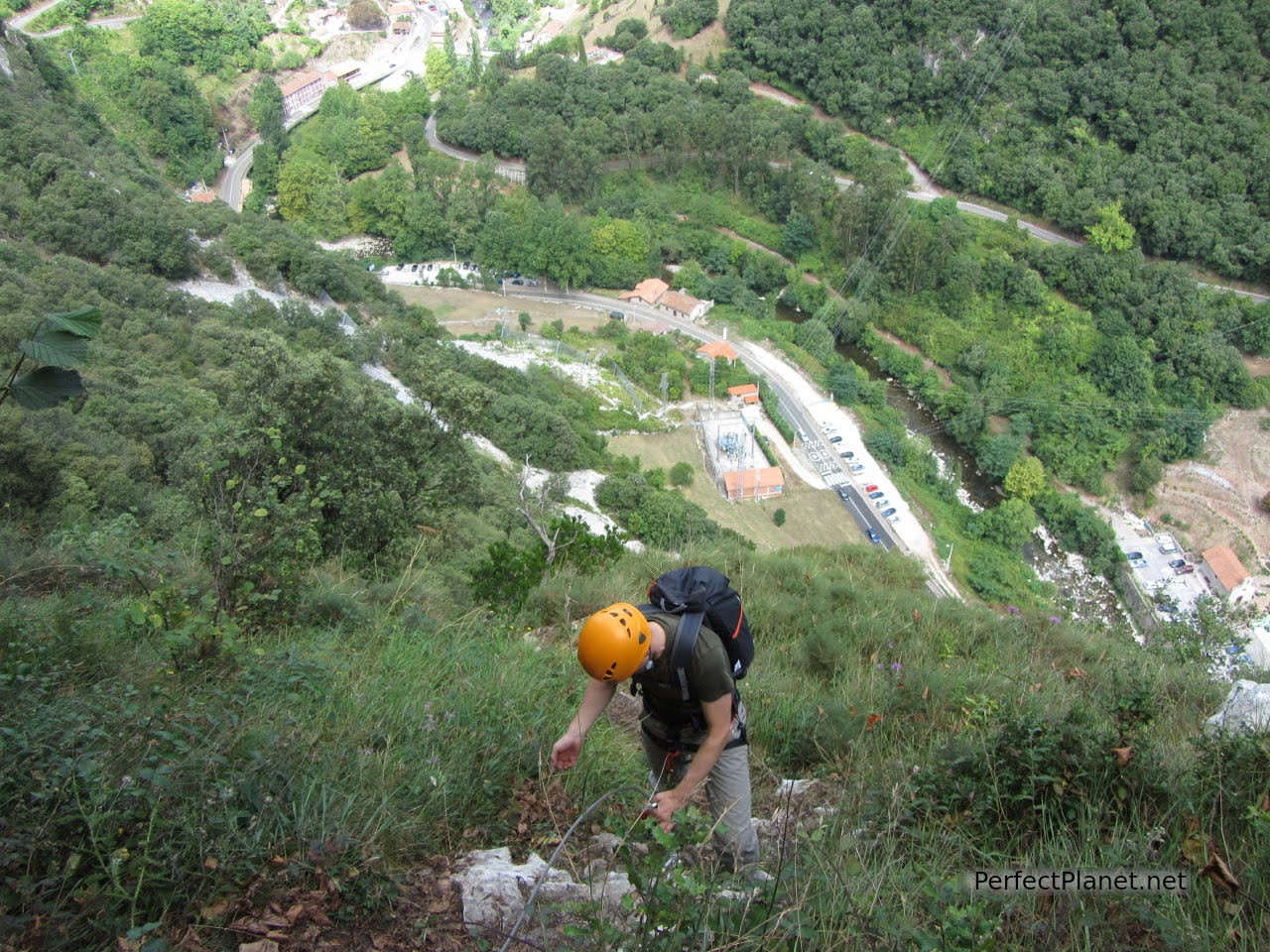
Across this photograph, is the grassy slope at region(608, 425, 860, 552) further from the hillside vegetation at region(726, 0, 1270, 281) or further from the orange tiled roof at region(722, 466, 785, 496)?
the hillside vegetation at region(726, 0, 1270, 281)

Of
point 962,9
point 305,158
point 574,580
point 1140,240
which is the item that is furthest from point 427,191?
point 574,580

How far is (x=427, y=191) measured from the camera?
32.3 metres

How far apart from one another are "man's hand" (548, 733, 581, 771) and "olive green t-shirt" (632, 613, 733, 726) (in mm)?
294

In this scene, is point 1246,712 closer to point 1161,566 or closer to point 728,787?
point 728,787

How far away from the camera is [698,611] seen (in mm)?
2617

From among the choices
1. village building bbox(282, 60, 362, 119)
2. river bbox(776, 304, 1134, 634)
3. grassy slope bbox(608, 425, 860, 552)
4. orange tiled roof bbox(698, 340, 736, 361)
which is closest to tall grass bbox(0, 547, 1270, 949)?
river bbox(776, 304, 1134, 634)

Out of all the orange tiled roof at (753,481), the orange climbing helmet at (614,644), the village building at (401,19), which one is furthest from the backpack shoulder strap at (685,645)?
the village building at (401,19)

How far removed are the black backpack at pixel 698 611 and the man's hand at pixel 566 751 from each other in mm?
428

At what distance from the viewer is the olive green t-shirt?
258 cm

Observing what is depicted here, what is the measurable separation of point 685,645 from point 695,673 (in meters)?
0.10

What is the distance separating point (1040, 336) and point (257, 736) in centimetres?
2636

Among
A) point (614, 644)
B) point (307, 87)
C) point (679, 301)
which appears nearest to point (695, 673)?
point (614, 644)

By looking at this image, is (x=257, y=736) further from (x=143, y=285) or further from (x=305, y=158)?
(x=305, y=158)

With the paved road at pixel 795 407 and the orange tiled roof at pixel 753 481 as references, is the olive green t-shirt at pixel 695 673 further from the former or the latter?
the orange tiled roof at pixel 753 481
